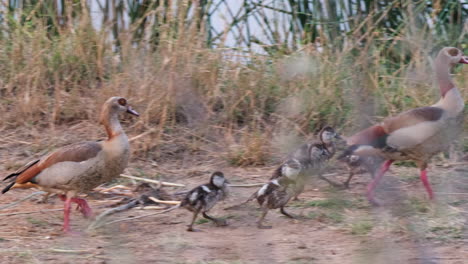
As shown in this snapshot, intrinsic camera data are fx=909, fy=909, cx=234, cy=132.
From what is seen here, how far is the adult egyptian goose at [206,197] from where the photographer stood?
5.98 m

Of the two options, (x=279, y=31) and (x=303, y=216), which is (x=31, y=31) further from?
(x=303, y=216)

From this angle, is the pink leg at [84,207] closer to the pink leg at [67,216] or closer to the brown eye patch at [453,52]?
the pink leg at [67,216]

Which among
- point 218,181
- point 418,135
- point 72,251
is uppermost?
point 418,135

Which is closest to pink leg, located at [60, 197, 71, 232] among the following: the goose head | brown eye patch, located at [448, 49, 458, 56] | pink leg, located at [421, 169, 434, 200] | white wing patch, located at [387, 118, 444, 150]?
the goose head

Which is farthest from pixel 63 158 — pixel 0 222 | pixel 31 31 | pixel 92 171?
pixel 31 31

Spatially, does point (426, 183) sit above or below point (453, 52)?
below

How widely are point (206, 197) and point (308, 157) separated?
78cm

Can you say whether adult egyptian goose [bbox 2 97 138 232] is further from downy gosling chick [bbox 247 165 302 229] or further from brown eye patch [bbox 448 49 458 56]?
brown eye patch [bbox 448 49 458 56]

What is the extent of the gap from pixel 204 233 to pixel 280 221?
568 millimetres

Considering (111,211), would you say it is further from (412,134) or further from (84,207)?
(412,134)

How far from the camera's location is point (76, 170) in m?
6.23

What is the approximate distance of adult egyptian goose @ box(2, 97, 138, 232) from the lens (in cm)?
625

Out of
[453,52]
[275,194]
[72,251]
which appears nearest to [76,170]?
[72,251]

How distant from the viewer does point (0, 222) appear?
6.32m
